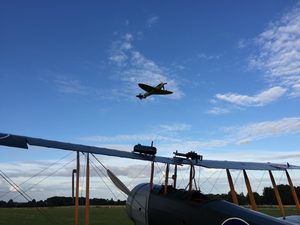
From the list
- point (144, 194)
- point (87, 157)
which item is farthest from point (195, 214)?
point (87, 157)

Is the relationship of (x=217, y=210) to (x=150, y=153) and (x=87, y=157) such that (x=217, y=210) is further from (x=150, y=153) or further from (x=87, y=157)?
(x=87, y=157)

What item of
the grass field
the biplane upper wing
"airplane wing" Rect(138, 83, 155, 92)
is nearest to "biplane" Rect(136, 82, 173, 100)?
"airplane wing" Rect(138, 83, 155, 92)

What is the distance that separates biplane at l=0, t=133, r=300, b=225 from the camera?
302 inches

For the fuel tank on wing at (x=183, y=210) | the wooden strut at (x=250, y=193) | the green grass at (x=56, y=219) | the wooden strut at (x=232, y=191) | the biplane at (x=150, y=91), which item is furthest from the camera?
the biplane at (x=150, y=91)

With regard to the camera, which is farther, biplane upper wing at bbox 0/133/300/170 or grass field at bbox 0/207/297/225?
grass field at bbox 0/207/297/225

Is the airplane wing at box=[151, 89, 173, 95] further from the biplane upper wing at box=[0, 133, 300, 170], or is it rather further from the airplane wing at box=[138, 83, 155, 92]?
the biplane upper wing at box=[0, 133, 300, 170]

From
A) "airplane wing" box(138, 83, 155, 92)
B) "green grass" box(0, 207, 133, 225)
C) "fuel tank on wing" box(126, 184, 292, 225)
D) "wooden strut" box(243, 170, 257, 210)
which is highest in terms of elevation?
"airplane wing" box(138, 83, 155, 92)

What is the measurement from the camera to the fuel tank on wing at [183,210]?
7543 mm

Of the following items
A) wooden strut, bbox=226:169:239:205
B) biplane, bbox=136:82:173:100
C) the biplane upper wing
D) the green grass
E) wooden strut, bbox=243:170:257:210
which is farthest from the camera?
biplane, bbox=136:82:173:100

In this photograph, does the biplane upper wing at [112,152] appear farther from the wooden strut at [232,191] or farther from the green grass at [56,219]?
the green grass at [56,219]

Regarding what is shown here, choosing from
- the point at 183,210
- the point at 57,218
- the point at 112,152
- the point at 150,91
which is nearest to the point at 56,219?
the point at 57,218

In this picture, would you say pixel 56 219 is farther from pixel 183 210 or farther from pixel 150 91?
pixel 183 210

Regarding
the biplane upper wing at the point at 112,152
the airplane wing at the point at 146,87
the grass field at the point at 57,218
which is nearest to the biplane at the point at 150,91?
the airplane wing at the point at 146,87

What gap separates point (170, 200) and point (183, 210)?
50 centimetres
